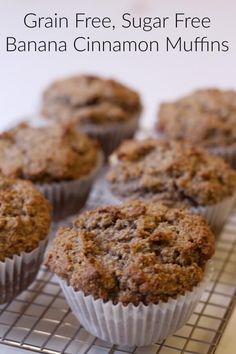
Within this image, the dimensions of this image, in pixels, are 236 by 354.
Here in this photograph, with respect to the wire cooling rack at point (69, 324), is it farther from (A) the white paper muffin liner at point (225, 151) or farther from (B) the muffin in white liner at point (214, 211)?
(A) the white paper muffin liner at point (225, 151)

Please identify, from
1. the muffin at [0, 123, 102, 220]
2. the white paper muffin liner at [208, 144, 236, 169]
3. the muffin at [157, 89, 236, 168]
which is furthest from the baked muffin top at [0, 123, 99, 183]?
the white paper muffin liner at [208, 144, 236, 169]

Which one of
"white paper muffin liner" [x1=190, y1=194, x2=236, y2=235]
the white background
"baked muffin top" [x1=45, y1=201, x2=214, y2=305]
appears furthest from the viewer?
the white background

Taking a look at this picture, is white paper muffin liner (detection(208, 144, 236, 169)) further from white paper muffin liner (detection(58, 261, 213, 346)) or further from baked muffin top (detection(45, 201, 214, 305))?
white paper muffin liner (detection(58, 261, 213, 346))

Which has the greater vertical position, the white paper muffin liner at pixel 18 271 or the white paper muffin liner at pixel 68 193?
the white paper muffin liner at pixel 68 193

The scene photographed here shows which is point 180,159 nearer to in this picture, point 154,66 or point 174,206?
point 174,206

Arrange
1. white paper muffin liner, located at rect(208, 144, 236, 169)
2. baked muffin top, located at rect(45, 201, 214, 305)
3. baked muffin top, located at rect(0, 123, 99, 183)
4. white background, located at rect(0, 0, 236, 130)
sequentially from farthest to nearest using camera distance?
1. white background, located at rect(0, 0, 236, 130)
2. white paper muffin liner, located at rect(208, 144, 236, 169)
3. baked muffin top, located at rect(0, 123, 99, 183)
4. baked muffin top, located at rect(45, 201, 214, 305)

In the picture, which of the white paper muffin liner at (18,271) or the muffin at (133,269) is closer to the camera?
the muffin at (133,269)

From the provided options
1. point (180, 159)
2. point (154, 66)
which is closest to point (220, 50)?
point (154, 66)

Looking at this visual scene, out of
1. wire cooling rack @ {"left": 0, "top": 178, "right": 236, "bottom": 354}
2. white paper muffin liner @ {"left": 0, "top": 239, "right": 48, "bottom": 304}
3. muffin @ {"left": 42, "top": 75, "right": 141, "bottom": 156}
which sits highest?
muffin @ {"left": 42, "top": 75, "right": 141, "bottom": 156}

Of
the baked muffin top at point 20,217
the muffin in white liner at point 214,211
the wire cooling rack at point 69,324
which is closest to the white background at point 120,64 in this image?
the muffin in white liner at point 214,211

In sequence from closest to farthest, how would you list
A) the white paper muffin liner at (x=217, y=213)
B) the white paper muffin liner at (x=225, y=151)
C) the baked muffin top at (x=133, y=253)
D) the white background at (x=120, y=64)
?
1. the baked muffin top at (x=133, y=253)
2. the white paper muffin liner at (x=217, y=213)
3. the white paper muffin liner at (x=225, y=151)
4. the white background at (x=120, y=64)
